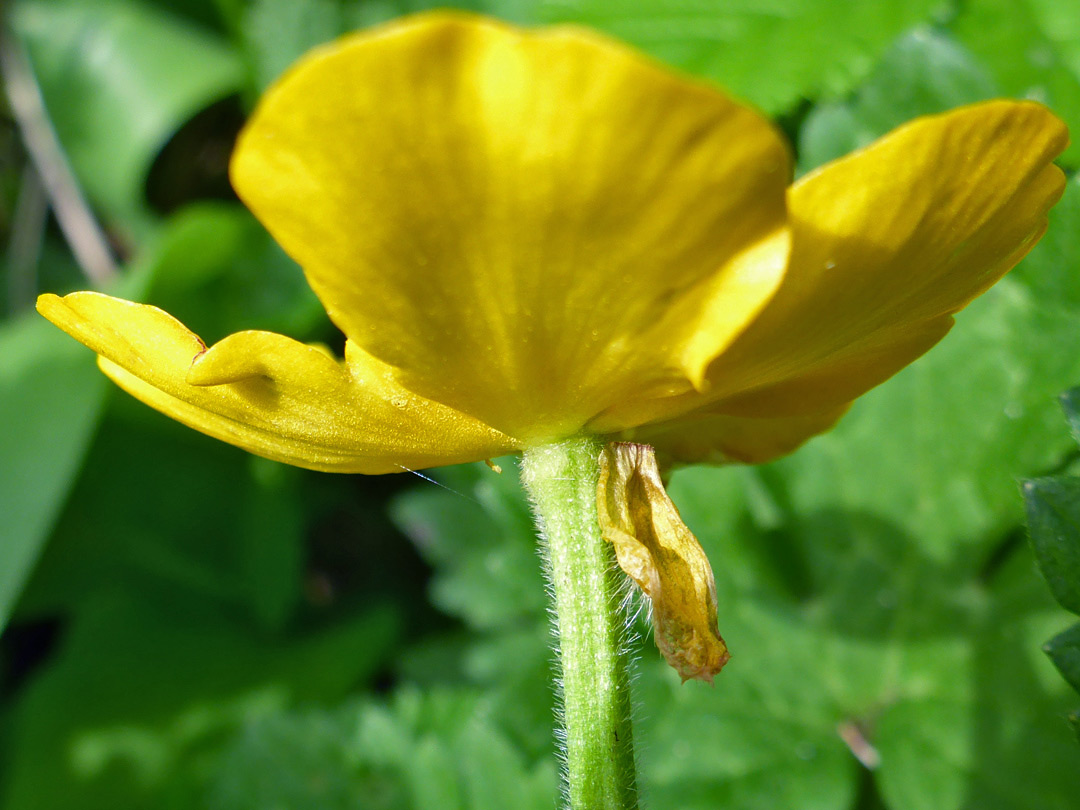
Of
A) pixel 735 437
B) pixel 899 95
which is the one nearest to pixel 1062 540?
pixel 735 437

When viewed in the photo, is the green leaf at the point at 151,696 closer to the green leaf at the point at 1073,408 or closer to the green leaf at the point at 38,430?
the green leaf at the point at 38,430

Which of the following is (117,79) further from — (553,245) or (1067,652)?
(1067,652)

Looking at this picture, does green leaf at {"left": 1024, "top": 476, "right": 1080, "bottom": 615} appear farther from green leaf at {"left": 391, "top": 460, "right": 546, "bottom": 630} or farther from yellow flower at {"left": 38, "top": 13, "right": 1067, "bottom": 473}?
green leaf at {"left": 391, "top": 460, "right": 546, "bottom": 630}

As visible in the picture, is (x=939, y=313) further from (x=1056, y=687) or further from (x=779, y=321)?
(x=1056, y=687)

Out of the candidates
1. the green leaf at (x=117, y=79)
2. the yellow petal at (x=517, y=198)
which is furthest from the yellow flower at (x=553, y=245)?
the green leaf at (x=117, y=79)

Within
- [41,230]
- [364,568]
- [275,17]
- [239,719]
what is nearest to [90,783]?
[239,719]

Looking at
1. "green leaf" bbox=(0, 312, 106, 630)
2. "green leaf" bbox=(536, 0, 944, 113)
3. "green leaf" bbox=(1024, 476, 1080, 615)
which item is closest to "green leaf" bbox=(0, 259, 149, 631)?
"green leaf" bbox=(0, 312, 106, 630)

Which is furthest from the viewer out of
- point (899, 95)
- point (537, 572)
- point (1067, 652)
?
point (537, 572)
